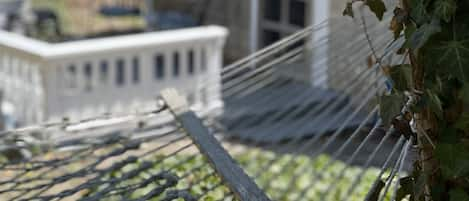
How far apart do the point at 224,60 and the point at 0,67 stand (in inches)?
84.4

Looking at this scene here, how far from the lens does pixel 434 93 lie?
1.50 metres

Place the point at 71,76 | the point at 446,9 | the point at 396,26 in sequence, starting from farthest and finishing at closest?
the point at 71,76 < the point at 396,26 < the point at 446,9

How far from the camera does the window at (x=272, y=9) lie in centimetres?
708

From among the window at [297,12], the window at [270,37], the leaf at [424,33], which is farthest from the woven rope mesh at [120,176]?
the window at [270,37]

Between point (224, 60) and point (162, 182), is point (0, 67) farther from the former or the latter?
point (162, 182)

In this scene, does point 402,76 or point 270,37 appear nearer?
point 402,76

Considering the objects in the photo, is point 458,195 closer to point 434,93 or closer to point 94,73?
point 434,93

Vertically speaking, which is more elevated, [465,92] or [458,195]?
[465,92]

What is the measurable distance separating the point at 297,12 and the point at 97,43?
6.06 feet

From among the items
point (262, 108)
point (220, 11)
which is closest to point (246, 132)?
point (262, 108)

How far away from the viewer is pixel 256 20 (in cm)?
719

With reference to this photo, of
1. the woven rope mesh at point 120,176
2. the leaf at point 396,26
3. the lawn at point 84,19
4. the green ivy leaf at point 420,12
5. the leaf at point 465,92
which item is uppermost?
the green ivy leaf at point 420,12

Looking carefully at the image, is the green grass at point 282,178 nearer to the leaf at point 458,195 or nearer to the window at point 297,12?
the leaf at point 458,195

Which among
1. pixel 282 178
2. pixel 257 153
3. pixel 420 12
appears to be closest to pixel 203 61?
pixel 257 153
